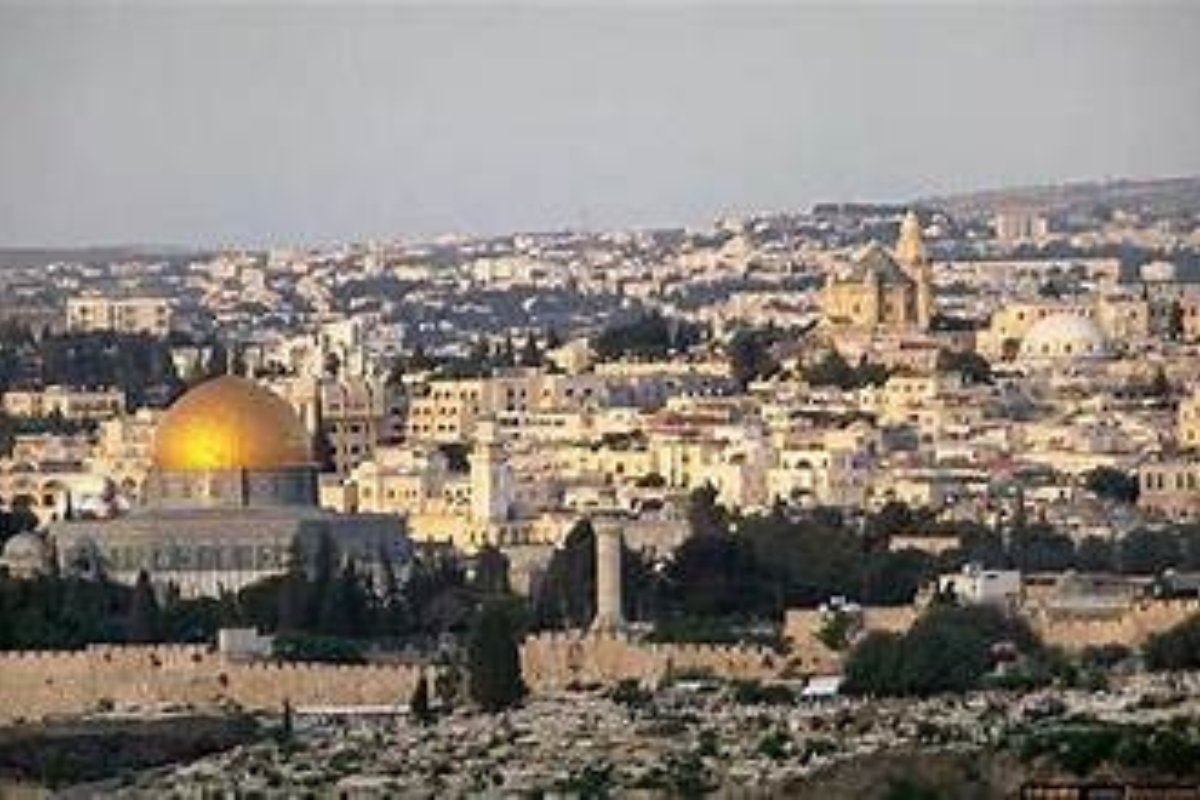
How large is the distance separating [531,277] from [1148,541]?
163 ft

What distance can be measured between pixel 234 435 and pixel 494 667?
15328mm

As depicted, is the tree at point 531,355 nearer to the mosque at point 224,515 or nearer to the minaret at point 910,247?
the minaret at point 910,247

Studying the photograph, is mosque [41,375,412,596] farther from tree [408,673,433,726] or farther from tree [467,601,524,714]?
tree [408,673,433,726]

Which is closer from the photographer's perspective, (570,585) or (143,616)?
(143,616)

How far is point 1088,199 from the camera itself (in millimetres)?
87312

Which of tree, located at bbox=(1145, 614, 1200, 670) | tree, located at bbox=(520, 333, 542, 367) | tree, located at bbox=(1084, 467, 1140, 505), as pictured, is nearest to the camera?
tree, located at bbox=(1145, 614, 1200, 670)

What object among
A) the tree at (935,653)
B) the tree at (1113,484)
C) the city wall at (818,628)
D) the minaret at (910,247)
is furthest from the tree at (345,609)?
the minaret at (910,247)

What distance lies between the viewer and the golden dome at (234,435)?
5359 cm

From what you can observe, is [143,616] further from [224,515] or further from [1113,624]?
[1113,624]

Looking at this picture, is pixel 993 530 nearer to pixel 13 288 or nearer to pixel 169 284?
pixel 13 288

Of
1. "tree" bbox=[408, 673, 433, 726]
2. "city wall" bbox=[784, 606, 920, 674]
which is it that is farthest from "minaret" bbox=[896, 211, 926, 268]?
"tree" bbox=[408, 673, 433, 726]

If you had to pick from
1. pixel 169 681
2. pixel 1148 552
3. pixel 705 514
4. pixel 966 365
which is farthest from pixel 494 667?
pixel 966 365

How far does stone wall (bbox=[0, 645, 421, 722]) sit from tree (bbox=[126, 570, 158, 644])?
68cm

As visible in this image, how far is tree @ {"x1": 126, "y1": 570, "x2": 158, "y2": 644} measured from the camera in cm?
4384
